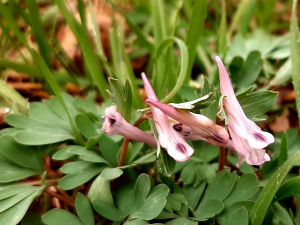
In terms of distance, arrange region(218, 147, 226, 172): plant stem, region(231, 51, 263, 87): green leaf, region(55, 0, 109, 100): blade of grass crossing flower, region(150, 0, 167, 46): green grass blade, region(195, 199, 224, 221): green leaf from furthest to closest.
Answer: region(150, 0, 167, 46): green grass blade → region(231, 51, 263, 87): green leaf → region(55, 0, 109, 100): blade of grass crossing flower → region(218, 147, 226, 172): plant stem → region(195, 199, 224, 221): green leaf

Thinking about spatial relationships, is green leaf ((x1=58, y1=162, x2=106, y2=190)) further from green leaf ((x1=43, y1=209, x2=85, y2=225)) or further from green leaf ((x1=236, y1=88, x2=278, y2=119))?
green leaf ((x1=236, y1=88, x2=278, y2=119))

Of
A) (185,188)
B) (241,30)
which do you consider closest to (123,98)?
(185,188)

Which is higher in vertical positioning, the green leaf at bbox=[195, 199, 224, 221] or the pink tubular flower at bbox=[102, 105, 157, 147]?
the pink tubular flower at bbox=[102, 105, 157, 147]

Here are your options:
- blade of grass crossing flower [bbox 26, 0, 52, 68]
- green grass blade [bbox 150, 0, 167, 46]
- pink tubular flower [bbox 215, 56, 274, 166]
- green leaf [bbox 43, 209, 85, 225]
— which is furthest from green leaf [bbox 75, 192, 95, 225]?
green grass blade [bbox 150, 0, 167, 46]

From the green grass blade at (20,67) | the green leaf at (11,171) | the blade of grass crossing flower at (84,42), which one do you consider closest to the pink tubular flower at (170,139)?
the green leaf at (11,171)

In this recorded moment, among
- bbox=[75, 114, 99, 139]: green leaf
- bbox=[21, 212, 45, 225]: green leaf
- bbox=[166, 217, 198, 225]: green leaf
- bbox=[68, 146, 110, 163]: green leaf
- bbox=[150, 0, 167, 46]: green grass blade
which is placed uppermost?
bbox=[150, 0, 167, 46]: green grass blade

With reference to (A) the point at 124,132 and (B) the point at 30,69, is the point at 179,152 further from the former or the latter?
(B) the point at 30,69
